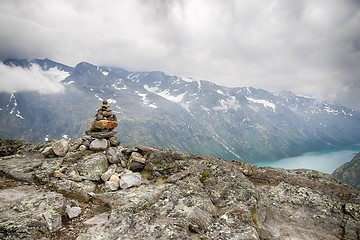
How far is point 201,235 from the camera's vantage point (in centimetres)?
885

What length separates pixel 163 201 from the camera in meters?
11.3

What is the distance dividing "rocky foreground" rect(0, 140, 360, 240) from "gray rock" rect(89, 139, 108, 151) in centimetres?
145

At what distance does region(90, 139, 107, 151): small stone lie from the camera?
64.8 feet

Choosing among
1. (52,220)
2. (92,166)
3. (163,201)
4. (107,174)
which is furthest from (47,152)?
(163,201)

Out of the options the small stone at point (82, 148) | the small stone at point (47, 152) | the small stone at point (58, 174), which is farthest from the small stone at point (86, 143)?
the small stone at point (58, 174)

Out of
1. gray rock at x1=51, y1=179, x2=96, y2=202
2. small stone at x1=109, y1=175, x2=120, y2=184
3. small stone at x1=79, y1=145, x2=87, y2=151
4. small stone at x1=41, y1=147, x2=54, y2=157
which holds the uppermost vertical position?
small stone at x1=109, y1=175, x2=120, y2=184

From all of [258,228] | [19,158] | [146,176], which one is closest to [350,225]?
[258,228]

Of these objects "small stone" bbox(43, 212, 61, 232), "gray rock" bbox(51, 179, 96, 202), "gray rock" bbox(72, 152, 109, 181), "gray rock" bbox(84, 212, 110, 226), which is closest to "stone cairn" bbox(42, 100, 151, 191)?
"gray rock" bbox(72, 152, 109, 181)

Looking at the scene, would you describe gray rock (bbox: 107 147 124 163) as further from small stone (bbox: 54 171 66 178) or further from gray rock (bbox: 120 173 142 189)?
small stone (bbox: 54 171 66 178)

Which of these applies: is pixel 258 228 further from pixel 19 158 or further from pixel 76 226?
pixel 19 158

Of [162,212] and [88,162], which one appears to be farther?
[88,162]

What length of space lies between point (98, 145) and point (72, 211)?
10812 millimetres

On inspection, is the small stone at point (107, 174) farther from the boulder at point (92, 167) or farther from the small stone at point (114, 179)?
the small stone at point (114, 179)

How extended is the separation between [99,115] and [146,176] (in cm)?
1274
